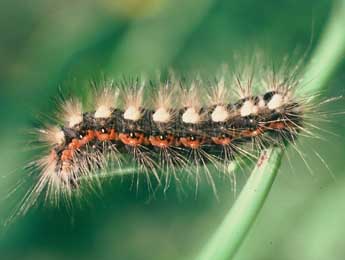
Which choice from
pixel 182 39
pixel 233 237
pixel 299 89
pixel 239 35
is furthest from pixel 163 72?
pixel 233 237

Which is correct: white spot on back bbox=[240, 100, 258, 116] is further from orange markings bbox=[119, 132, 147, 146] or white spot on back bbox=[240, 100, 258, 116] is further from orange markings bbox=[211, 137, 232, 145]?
orange markings bbox=[119, 132, 147, 146]

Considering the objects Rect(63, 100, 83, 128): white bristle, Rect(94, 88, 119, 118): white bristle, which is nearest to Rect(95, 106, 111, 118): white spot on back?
Rect(94, 88, 119, 118): white bristle

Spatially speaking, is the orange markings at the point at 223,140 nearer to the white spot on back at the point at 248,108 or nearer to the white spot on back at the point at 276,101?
the white spot on back at the point at 248,108

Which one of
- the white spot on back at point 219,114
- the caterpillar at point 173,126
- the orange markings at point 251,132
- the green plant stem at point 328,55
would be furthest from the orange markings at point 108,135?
the green plant stem at point 328,55

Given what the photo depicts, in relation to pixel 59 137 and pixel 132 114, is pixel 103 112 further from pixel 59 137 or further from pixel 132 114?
pixel 59 137

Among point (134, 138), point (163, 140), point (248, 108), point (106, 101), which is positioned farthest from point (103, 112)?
point (248, 108)

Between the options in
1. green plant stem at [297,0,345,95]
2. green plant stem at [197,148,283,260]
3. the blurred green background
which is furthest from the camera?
the blurred green background
